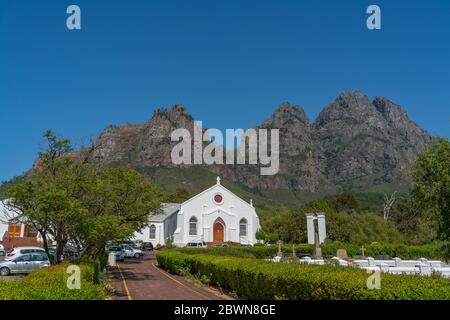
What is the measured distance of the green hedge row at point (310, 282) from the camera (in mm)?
8594

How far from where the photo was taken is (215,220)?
57.7m

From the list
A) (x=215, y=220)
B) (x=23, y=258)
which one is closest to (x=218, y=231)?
(x=215, y=220)

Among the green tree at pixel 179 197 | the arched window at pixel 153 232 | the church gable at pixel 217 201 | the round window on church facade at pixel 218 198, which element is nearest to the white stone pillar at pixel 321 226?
the church gable at pixel 217 201

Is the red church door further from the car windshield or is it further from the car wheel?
the car wheel

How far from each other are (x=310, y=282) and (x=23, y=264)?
21.9 metres

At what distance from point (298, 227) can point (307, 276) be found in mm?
45132

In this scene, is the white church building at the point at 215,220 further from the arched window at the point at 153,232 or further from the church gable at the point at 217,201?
the arched window at the point at 153,232

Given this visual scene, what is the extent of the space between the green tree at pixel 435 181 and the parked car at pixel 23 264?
22.9 metres

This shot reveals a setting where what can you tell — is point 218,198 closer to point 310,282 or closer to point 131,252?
point 131,252

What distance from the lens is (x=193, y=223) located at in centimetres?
5784

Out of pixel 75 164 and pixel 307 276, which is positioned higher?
pixel 75 164
